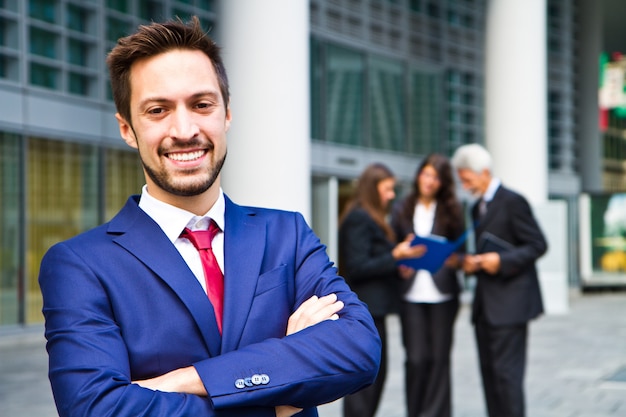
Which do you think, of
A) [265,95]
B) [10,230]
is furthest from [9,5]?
[265,95]

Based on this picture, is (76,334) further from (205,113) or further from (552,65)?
(552,65)

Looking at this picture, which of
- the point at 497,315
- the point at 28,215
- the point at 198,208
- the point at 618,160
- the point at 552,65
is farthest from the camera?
the point at 618,160

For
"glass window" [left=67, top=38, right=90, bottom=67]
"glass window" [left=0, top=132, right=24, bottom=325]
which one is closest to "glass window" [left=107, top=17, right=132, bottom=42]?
"glass window" [left=67, top=38, right=90, bottom=67]

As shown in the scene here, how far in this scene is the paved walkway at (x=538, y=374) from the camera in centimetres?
A: 839

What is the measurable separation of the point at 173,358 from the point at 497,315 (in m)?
4.58

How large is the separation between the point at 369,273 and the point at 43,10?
9888mm

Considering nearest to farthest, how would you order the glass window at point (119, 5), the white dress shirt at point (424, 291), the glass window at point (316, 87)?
the white dress shirt at point (424, 291) → the glass window at point (119, 5) → the glass window at point (316, 87)

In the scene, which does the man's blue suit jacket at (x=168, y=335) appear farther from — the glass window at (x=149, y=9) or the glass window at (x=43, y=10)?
the glass window at (x=149, y=9)

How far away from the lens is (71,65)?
50.8 feet

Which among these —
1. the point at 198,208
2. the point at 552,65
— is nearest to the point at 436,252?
the point at 198,208

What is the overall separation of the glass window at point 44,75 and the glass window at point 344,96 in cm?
668

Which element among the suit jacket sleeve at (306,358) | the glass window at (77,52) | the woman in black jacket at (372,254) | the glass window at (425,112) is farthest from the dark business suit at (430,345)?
the glass window at (425,112)

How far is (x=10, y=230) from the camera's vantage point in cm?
1434

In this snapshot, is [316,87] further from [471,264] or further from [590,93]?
[471,264]
